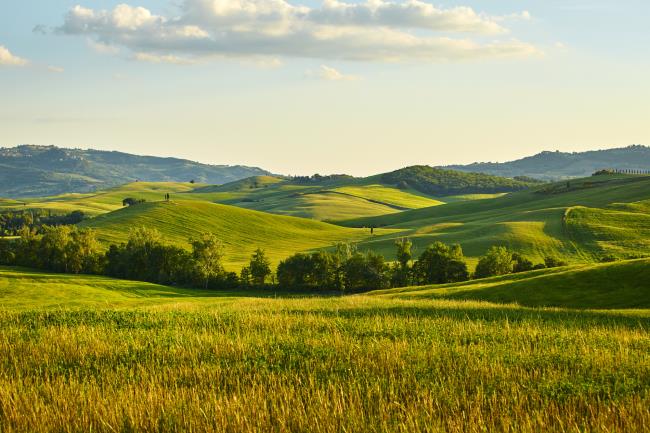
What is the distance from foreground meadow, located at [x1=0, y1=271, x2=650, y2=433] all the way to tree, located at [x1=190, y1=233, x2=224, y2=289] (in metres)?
97.5

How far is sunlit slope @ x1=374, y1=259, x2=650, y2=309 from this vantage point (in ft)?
167

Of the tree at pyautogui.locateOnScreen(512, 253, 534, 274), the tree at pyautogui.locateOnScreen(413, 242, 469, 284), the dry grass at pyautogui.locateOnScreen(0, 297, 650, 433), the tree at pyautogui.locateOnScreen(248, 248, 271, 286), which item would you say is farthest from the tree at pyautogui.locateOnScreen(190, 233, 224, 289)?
the dry grass at pyautogui.locateOnScreen(0, 297, 650, 433)

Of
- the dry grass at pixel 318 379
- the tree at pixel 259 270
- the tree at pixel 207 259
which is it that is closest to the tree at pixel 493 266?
the tree at pixel 259 270

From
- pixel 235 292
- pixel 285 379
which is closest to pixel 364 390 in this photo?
pixel 285 379

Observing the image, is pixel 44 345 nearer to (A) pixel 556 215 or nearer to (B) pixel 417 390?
(B) pixel 417 390

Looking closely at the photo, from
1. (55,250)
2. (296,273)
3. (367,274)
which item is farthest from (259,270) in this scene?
(55,250)

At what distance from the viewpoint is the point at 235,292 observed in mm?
111938

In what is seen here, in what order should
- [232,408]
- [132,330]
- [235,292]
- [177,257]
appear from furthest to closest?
[177,257] → [235,292] → [132,330] → [232,408]

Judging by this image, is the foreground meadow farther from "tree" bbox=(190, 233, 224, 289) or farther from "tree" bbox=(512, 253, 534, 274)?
"tree" bbox=(190, 233, 224, 289)

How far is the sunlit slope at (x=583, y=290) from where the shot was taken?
51.0m

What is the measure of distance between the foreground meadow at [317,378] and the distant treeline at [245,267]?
3498 inches

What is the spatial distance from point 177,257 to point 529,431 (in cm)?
12230

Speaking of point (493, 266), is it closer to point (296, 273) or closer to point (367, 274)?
point (367, 274)

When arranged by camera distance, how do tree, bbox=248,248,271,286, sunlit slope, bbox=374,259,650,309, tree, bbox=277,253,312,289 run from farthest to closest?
tree, bbox=248,248,271,286 < tree, bbox=277,253,312,289 < sunlit slope, bbox=374,259,650,309
